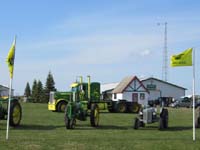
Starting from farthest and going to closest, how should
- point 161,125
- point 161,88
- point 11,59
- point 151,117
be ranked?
point 161,88
point 151,117
point 161,125
point 11,59

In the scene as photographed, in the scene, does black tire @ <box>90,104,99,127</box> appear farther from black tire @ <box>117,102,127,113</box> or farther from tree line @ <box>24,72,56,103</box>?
tree line @ <box>24,72,56,103</box>

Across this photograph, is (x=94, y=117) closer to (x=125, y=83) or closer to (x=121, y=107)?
(x=121, y=107)

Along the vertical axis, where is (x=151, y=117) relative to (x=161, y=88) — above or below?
below

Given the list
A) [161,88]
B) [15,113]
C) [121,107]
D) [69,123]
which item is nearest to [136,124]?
[69,123]

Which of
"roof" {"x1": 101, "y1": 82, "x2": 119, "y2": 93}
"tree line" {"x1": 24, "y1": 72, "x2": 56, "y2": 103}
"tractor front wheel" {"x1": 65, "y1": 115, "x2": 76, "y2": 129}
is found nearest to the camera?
"tractor front wheel" {"x1": 65, "y1": 115, "x2": 76, "y2": 129}

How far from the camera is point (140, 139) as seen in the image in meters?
15.5

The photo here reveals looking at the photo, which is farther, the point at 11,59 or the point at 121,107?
the point at 121,107

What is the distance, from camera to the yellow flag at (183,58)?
1536 centimetres

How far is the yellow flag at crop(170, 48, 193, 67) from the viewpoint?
15.4m

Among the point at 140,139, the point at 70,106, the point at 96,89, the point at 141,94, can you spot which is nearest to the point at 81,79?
the point at 96,89

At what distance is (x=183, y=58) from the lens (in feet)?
50.5

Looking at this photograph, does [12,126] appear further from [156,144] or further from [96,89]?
[96,89]

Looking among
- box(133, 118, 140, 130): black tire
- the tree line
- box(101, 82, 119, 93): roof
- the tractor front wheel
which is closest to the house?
box(101, 82, 119, 93): roof

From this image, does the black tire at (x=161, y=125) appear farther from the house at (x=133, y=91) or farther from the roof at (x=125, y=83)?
the roof at (x=125, y=83)
